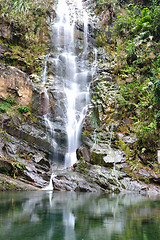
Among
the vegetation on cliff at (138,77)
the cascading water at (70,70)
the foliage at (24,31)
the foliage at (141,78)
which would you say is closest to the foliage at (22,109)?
the cascading water at (70,70)

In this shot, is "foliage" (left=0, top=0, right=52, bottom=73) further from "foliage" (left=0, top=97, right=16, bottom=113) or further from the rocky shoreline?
"foliage" (left=0, top=97, right=16, bottom=113)

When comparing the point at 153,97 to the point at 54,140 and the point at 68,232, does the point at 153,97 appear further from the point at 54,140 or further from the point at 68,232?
the point at 68,232

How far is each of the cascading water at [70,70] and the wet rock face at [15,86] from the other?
1312 millimetres

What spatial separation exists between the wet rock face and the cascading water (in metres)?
1.31

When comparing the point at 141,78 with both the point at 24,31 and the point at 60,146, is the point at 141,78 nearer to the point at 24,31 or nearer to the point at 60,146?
the point at 60,146

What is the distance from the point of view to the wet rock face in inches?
439

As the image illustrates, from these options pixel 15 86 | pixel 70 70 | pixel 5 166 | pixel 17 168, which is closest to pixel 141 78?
pixel 70 70

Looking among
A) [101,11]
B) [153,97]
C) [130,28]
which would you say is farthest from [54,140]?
[101,11]

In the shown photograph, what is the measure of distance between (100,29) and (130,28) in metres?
3.08

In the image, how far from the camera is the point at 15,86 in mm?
11391

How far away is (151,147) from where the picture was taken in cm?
1014

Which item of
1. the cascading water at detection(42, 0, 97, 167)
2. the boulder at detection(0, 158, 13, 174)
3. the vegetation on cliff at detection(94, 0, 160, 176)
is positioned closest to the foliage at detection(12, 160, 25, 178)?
the boulder at detection(0, 158, 13, 174)

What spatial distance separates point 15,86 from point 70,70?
194 inches

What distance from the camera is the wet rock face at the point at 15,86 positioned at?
11.2m
